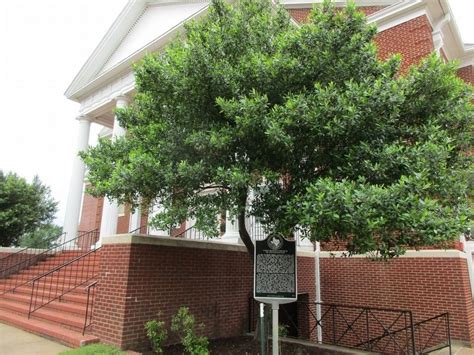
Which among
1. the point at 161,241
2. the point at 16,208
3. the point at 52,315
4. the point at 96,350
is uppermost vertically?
the point at 16,208

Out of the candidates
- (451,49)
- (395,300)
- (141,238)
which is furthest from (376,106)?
(451,49)

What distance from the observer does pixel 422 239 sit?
4617 mm

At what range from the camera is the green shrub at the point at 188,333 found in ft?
21.8

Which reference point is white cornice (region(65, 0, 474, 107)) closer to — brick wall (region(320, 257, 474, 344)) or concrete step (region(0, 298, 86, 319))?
brick wall (region(320, 257, 474, 344))

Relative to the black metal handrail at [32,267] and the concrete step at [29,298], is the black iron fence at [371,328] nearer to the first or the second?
the concrete step at [29,298]

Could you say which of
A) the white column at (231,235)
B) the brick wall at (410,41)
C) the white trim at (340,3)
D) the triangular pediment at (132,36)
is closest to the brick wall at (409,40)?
the brick wall at (410,41)

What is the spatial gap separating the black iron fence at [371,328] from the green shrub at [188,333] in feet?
8.27

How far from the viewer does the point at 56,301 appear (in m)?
9.30

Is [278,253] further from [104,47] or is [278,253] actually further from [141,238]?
[104,47]

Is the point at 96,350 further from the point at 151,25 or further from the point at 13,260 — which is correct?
the point at 151,25

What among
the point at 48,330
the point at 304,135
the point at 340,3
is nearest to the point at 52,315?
the point at 48,330

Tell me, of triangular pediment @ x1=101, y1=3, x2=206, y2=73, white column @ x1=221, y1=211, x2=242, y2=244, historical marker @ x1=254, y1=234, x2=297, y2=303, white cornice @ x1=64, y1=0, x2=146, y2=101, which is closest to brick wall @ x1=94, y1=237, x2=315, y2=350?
white column @ x1=221, y1=211, x2=242, y2=244

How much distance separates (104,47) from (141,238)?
13.1 m

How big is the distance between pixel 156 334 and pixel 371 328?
685 cm
